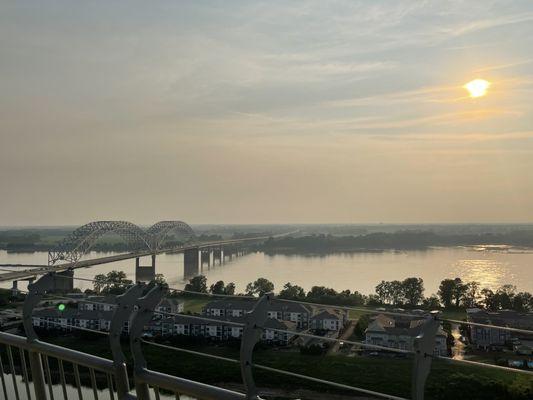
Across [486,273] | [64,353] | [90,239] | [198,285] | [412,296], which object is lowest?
[486,273]

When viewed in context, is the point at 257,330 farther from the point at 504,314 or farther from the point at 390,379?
the point at 504,314

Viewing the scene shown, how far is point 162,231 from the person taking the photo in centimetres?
2927

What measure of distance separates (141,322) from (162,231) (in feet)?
94.7

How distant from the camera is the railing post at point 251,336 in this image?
820 mm

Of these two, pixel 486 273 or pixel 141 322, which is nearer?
pixel 141 322

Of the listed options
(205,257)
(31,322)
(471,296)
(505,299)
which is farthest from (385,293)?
(205,257)

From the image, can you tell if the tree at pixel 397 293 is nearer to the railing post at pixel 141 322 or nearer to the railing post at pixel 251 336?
the railing post at pixel 141 322

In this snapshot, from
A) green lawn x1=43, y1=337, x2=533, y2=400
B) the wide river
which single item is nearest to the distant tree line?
the wide river

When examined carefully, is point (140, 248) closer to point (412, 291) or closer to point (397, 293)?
point (397, 293)

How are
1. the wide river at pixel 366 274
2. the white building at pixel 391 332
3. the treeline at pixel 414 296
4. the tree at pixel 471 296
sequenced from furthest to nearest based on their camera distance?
the wide river at pixel 366 274 < the tree at pixel 471 296 < the treeline at pixel 414 296 < the white building at pixel 391 332

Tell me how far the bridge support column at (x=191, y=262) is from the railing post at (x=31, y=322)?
2188 centimetres

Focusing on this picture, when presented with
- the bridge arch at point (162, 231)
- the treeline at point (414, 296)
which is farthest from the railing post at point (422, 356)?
the bridge arch at point (162, 231)

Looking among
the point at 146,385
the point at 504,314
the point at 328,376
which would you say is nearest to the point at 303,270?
the point at 504,314

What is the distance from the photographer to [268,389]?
634 cm
